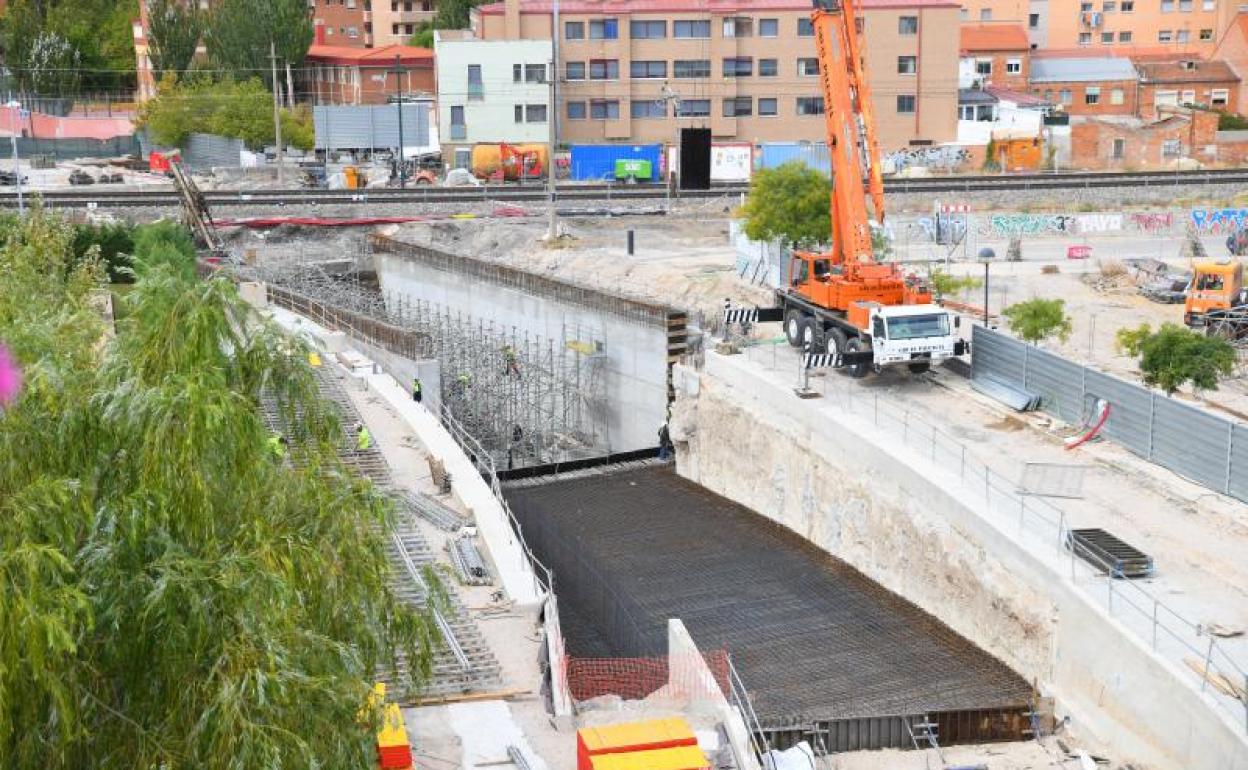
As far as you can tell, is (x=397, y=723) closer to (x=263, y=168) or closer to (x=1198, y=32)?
(x=263, y=168)

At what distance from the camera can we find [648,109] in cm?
7862

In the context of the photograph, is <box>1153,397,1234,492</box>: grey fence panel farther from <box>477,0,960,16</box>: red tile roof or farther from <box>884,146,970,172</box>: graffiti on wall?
<box>477,0,960,16</box>: red tile roof

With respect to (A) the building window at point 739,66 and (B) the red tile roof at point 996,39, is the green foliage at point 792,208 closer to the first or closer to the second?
(A) the building window at point 739,66

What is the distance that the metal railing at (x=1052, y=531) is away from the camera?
1868 cm

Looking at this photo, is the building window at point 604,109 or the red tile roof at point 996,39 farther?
the red tile roof at point 996,39

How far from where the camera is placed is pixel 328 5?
113 m

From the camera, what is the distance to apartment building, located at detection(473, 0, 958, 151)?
76.5m

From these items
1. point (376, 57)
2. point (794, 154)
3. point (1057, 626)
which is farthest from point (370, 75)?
point (1057, 626)

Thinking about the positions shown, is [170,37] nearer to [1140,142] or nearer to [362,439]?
[1140,142]

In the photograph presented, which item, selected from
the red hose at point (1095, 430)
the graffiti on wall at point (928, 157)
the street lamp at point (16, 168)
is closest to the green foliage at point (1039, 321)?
the red hose at point (1095, 430)

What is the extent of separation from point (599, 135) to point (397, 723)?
66.5 metres

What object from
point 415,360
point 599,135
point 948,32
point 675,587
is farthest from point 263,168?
point 675,587

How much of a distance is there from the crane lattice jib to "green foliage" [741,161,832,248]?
10907 millimetres

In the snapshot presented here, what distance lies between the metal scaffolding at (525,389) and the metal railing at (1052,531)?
8.27 meters
